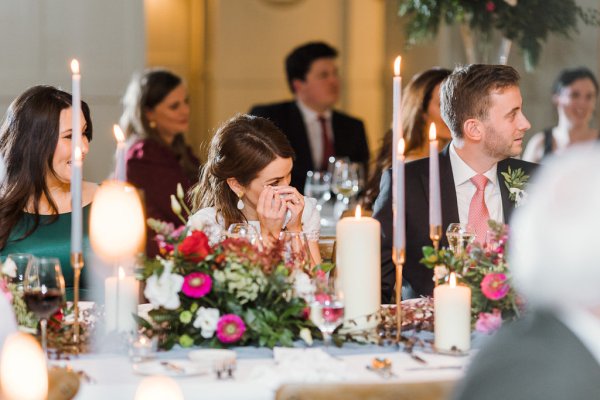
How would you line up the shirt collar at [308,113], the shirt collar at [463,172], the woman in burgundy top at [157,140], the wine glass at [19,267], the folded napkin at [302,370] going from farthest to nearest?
1. the shirt collar at [308,113]
2. the woman in burgundy top at [157,140]
3. the shirt collar at [463,172]
4. the wine glass at [19,267]
5. the folded napkin at [302,370]

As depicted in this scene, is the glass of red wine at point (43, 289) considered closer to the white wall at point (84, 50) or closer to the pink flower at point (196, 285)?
the pink flower at point (196, 285)

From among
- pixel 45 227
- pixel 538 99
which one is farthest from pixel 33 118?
pixel 538 99

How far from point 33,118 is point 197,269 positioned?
124cm

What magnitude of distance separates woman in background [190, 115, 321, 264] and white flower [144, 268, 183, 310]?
93cm

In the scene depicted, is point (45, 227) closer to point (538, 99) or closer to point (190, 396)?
point (190, 396)

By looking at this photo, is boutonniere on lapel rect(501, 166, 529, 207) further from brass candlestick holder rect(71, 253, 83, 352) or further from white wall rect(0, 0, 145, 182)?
white wall rect(0, 0, 145, 182)

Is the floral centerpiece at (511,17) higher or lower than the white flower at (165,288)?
higher

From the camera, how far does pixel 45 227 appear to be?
371 cm

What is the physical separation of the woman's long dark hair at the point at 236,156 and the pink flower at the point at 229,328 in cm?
103

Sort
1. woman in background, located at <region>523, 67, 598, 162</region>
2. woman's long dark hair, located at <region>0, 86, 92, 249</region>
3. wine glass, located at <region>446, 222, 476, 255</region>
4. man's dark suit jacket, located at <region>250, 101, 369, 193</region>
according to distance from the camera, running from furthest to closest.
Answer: man's dark suit jacket, located at <region>250, 101, 369, 193</region> < woman in background, located at <region>523, 67, 598, 162</region> < woman's long dark hair, located at <region>0, 86, 92, 249</region> < wine glass, located at <region>446, 222, 476, 255</region>

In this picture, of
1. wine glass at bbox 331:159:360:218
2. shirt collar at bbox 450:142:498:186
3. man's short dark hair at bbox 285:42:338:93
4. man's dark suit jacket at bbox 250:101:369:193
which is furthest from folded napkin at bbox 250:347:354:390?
man's short dark hair at bbox 285:42:338:93

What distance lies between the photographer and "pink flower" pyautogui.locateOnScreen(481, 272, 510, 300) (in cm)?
264

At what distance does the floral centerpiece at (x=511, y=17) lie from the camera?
578 centimetres

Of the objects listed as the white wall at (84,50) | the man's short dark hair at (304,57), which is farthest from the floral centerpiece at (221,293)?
the man's short dark hair at (304,57)
